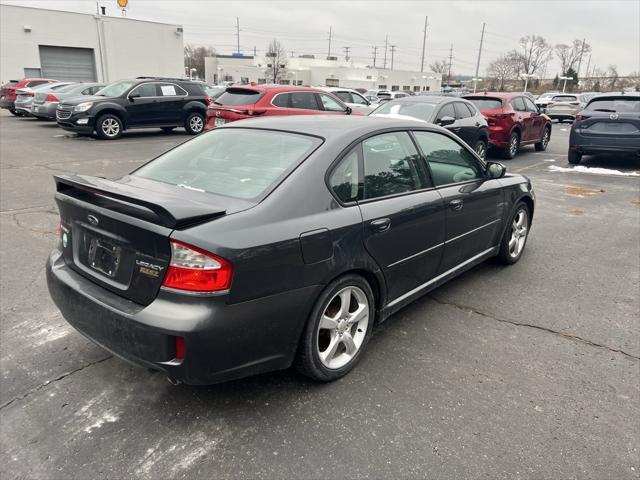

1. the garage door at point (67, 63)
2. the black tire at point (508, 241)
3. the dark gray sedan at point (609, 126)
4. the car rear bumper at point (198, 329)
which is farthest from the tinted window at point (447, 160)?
the garage door at point (67, 63)

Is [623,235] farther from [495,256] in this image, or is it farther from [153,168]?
[153,168]

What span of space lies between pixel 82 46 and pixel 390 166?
131 feet

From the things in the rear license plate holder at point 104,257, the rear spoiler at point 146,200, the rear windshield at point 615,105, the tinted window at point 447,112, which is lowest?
the rear license plate holder at point 104,257

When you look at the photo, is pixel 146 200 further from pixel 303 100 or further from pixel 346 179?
pixel 303 100

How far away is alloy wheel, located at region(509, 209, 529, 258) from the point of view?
16.5 feet

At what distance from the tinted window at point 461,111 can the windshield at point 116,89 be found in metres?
9.71

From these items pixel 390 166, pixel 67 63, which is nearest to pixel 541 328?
pixel 390 166

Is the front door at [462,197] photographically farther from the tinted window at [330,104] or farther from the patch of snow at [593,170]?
the tinted window at [330,104]

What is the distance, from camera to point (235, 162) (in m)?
3.19

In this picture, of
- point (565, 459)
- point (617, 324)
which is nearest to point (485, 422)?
point (565, 459)

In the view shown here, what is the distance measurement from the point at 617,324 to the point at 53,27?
40.8 meters

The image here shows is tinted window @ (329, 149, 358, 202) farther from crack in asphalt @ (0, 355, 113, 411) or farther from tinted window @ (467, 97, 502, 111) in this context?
tinted window @ (467, 97, 502, 111)

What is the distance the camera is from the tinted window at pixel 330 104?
12344mm

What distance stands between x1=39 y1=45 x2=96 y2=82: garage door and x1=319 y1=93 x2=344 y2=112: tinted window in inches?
1239
